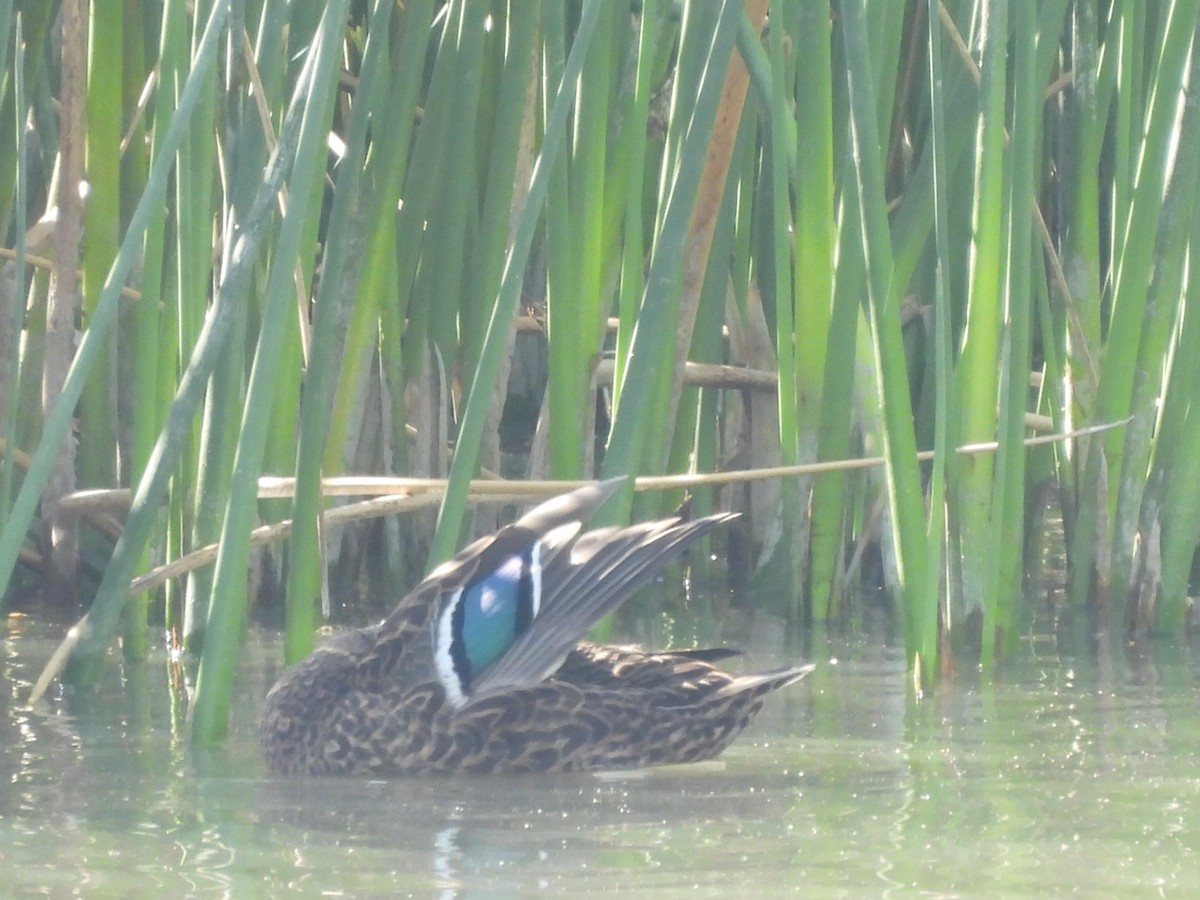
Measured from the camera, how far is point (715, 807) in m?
3.39

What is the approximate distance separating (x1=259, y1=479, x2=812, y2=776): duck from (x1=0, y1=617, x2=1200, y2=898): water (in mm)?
76

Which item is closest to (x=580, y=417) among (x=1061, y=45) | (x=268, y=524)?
(x=268, y=524)

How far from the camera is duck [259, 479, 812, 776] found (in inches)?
149

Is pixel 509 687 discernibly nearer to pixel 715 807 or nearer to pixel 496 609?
pixel 496 609

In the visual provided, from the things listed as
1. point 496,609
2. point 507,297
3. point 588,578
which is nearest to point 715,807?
point 588,578

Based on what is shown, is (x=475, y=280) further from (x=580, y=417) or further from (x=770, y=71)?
(x=770, y=71)

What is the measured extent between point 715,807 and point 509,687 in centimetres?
66

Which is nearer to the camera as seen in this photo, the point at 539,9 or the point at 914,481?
the point at 914,481

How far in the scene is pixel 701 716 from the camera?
12.7 ft

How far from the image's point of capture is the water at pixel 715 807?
112 inches

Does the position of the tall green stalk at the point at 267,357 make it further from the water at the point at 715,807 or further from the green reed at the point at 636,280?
the water at the point at 715,807

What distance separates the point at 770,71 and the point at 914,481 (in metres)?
0.92

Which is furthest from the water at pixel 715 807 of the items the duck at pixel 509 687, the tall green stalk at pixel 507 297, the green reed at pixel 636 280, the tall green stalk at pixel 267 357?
the tall green stalk at pixel 507 297

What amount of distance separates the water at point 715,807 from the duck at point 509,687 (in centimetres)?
8
